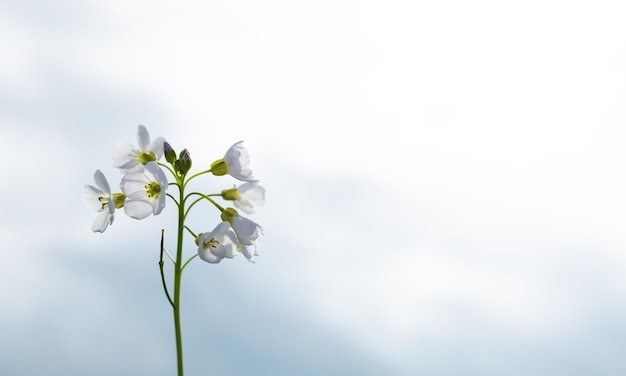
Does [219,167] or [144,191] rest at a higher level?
[219,167]

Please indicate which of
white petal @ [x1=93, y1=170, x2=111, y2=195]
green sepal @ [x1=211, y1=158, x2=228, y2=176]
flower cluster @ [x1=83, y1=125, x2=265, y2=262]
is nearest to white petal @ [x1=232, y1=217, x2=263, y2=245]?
flower cluster @ [x1=83, y1=125, x2=265, y2=262]

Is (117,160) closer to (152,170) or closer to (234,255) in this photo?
(152,170)

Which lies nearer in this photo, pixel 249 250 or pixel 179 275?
pixel 179 275

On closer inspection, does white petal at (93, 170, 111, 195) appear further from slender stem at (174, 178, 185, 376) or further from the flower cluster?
slender stem at (174, 178, 185, 376)

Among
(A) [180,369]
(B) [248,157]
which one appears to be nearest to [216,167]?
(B) [248,157]

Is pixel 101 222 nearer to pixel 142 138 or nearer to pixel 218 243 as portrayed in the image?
pixel 142 138

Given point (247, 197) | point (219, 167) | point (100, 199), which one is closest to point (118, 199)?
point (100, 199)

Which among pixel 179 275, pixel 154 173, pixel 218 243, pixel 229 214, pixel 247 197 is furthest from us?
pixel 247 197

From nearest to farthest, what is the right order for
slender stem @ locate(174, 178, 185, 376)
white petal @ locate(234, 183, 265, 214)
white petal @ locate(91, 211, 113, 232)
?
slender stem @ locate(174, 178, 185, 376) < white petal @ locate(91, 211, 113, 232) < white petal @ locate(234, 183, 265, 214)
